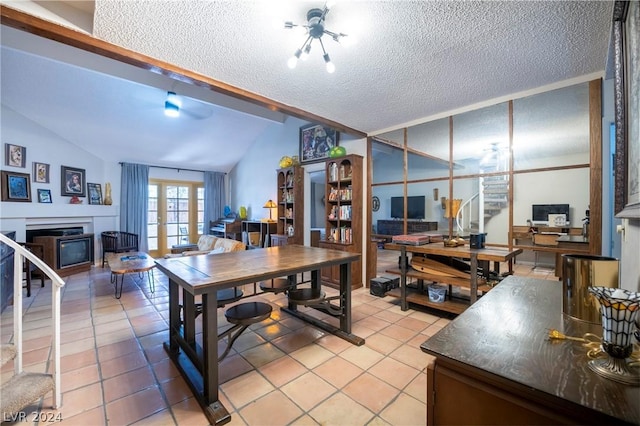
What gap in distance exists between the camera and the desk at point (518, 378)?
619 millimetres

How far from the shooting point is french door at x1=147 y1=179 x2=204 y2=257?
6.84m

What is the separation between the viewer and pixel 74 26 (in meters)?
1.74

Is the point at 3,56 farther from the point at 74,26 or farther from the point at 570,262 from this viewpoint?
the point at 570,262

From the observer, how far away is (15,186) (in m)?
4.32

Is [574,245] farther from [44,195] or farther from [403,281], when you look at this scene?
[44,195]

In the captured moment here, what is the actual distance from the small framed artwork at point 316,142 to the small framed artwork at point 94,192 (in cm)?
451

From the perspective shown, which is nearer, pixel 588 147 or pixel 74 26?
pixel 74 26

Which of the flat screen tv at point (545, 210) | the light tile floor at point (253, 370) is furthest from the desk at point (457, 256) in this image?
the flat screen tv at point (545, 210)

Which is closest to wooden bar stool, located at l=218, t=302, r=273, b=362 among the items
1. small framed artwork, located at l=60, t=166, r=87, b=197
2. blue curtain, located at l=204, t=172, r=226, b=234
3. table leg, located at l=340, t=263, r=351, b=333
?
table leg, located at l=340, t=263, r=351, b=333

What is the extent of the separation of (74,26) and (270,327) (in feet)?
9.25

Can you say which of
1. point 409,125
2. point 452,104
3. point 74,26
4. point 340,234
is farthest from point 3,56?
point 452,104

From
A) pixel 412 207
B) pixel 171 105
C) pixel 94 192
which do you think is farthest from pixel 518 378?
pixel 94 192

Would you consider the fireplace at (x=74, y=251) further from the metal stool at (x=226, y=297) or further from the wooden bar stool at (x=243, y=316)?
the wooden bar stool at (x=243, y=316)

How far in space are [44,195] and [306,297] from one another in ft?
18.0
